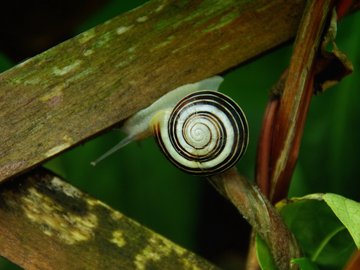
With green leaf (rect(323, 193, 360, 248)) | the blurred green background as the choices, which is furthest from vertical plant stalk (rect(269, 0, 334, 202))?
the blurred green background

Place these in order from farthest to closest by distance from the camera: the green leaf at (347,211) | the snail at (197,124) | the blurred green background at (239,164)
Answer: the blurred green background at (239,164) < the snail at (197,124) < the green leaf at (347,211)

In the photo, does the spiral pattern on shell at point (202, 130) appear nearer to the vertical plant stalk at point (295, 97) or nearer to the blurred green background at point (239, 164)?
the vertical plant stalk at point (295, 97)

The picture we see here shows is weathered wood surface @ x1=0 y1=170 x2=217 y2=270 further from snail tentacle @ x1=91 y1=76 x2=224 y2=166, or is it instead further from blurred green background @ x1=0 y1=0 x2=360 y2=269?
blurred green background @ x1=0 y1=0 x2=360 y2=269

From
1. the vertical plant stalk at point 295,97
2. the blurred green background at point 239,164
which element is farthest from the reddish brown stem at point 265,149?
the blurred green background at point 239,164

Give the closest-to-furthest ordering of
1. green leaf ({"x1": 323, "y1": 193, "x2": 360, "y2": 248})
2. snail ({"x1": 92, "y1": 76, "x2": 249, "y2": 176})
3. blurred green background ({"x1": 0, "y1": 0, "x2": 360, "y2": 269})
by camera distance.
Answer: green leaf ({"x1": 323, "y1": 193, "x2": 360, "y2": 248})
snail ({"x1": 92, "y1": 76, "x2": 249, "y2": 176})
blurred green background ({"x1": 0, "y1": 0, "x2": 360, "y2": 269})

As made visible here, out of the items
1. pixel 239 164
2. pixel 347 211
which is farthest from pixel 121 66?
pixel 239 164

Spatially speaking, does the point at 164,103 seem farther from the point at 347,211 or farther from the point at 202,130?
the point at 347,211
